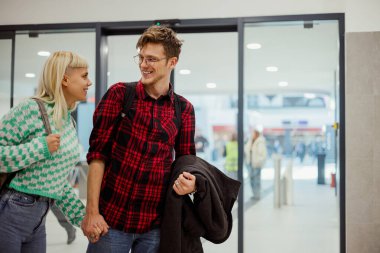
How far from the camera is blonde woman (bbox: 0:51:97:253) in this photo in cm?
178

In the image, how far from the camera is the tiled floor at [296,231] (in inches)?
167

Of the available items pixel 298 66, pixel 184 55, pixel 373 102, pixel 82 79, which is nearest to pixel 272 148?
pixel 298 66

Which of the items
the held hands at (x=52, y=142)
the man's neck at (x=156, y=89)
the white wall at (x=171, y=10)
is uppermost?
the white wall at (x=171, y=10)

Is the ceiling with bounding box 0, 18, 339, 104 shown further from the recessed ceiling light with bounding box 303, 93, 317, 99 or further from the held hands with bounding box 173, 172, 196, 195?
the held hands with bounding box 173, 172, 196, 195

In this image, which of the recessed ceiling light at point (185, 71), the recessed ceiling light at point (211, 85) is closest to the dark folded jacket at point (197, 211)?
the recessed ceiling light at point (185, 71)

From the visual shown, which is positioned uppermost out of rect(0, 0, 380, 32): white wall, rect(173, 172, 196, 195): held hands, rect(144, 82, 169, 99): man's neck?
rect(0, 0, 380, 32): white wall

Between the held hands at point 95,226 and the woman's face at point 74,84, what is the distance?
557 mm

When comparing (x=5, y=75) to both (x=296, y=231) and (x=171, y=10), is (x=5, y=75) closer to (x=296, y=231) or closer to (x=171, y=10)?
(x=171, y=10)

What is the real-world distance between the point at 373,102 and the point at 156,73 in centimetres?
245

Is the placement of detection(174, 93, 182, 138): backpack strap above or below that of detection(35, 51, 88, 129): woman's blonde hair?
below

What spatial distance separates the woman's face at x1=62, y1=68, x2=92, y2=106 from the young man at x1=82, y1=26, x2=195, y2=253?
12.8 inches

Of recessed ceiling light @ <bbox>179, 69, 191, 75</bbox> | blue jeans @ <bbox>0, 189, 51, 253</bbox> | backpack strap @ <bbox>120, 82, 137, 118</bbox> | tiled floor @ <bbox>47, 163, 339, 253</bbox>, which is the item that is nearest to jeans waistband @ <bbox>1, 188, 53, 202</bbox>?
blue jeans @ <bbox>0, 189, 51, 253</bbox>

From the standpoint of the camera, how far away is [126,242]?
1.65 m

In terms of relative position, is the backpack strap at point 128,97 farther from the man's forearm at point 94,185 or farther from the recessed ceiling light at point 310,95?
the recessed ceiling light at point 310,95
